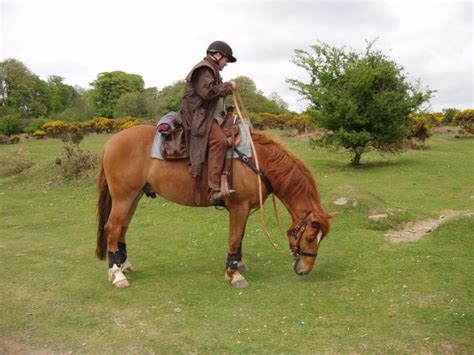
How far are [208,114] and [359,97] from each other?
40.5 ft

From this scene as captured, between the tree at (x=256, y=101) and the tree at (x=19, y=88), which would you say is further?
the tree at (x=19, y=88)

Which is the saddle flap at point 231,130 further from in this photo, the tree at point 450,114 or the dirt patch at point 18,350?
the tree at point 450,114

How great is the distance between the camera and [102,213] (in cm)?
681

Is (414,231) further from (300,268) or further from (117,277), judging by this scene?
(117,277)

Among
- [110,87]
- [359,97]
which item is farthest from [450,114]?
[110,87]

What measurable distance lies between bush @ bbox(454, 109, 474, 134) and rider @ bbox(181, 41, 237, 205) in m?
28.7

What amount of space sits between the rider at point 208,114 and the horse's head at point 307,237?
1072mm

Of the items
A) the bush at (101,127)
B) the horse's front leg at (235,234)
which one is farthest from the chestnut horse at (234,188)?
the bush at (101,127)

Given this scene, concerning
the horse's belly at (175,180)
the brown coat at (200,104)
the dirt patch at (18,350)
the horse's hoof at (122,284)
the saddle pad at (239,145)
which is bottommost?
the dirt patch at (18,350)

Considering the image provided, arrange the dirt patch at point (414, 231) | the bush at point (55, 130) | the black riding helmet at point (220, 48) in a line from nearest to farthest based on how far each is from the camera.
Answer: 1. the black riding helmet at point (220, 48)
2. the dirt patch at point (414, 231)
3. the bush at point (55, 130)

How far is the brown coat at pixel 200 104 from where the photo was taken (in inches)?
235

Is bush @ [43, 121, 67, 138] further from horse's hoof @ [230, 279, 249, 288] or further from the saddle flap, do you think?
horse's hoof @ [230, 279, 249, 288]

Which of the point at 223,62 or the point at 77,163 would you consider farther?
the point at 77,163

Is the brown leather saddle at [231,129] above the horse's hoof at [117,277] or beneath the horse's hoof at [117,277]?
above
